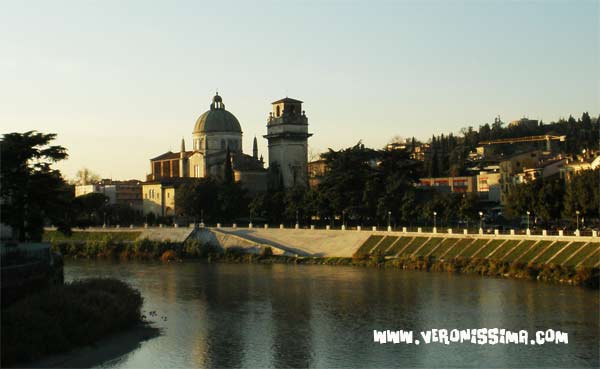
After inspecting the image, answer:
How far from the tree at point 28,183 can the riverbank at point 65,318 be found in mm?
7846

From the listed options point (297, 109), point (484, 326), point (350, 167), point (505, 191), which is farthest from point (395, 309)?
point (297, 109)

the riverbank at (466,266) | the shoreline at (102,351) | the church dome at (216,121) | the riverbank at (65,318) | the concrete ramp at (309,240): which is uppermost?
the church dome at (216,121)

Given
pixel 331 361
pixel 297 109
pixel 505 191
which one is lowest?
pixel 331 361

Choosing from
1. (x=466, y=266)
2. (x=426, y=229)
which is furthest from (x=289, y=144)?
(x=466, y=266)

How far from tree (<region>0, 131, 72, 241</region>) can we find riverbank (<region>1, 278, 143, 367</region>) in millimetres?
7846

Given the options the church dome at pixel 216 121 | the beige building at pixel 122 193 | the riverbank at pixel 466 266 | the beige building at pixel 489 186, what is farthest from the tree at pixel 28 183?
the beige building at pixel 122 193

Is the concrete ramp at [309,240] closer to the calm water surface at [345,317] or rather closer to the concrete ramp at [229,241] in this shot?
the concrete ramp at [229,241]

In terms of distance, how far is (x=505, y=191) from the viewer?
327 feet

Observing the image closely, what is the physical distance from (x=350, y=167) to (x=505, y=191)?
20.4 m

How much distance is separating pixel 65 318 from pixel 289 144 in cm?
7879

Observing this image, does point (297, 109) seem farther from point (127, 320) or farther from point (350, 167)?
point (127, 320)

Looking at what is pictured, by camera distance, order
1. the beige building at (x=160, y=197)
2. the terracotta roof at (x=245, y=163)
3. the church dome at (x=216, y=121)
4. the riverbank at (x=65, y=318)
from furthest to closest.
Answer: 1. the church dome at (x=216, y=121)
2. the terracotta roof at (x=245, y=163)
3. the beige building at (x=160, y=197)
4. the riverbank at (x=65, y=318)

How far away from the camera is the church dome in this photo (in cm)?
12456

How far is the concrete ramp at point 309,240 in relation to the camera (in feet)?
249
